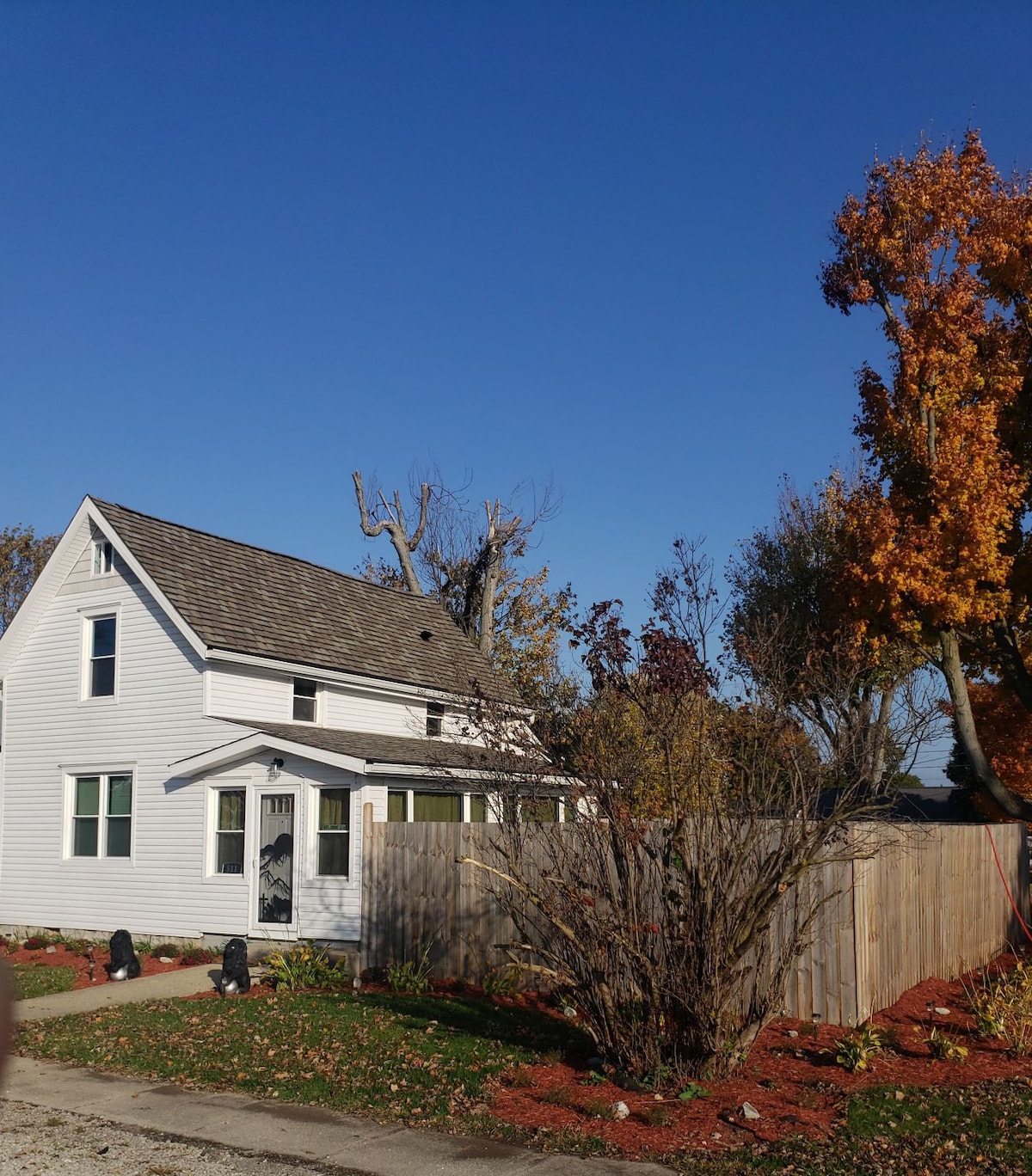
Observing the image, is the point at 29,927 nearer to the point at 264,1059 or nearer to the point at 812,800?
the point at 264,1059

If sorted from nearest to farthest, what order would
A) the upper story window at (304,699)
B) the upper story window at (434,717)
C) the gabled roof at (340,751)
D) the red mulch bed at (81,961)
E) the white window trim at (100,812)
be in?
the red mulch bed at (81,961), the gabled roof at (340,751), the white window trim at (100,812), the upper story window at (304,699), the upper story window at (434,717)

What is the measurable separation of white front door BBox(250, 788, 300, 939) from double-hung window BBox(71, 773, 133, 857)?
341cm

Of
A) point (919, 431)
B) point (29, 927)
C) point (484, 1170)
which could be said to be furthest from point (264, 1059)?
point (919, 431)

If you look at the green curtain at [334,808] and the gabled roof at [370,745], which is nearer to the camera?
the gabled roof at [370,745]

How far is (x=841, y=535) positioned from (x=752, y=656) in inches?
558

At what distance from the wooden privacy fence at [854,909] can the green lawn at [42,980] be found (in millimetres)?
4324

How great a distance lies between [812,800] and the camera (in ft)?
32.5

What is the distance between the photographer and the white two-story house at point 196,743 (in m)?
18.1

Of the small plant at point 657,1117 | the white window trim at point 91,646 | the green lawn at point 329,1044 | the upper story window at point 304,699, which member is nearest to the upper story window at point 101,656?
the white window trim at point 91,646

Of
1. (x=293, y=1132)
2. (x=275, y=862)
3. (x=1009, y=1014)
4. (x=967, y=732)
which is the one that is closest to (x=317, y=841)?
(x=275, y=862)

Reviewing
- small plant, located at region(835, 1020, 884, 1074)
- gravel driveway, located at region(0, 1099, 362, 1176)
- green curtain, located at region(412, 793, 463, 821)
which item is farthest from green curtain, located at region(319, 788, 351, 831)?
small plant, located at region(835, 1020, 884, 1074)

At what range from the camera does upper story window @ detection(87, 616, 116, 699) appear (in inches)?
860

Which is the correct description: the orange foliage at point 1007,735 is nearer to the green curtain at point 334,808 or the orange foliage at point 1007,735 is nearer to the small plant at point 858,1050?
the green curtain at point 334,808

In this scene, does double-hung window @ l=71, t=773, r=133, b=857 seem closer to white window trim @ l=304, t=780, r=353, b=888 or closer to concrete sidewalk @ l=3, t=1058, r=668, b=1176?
white window trim @ l=304, t=780, r=353, b=888
